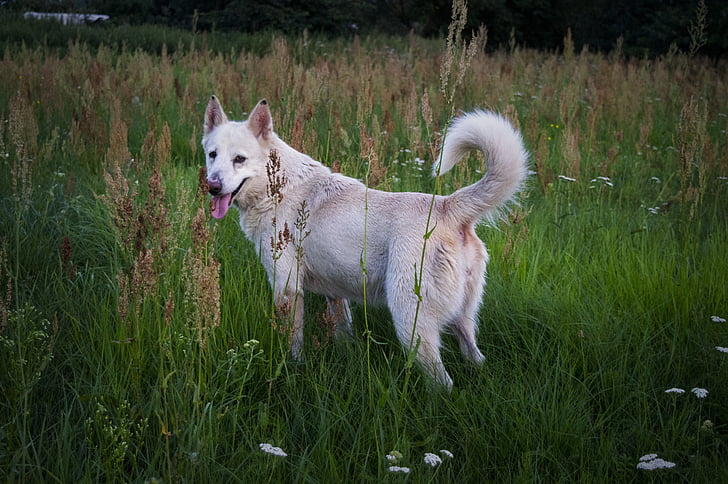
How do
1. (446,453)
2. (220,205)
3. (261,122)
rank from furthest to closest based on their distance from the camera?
(261,122)
(220,205)
(446,453)

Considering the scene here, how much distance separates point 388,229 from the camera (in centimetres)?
285

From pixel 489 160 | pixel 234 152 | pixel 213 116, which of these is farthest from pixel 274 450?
pixel 213 116

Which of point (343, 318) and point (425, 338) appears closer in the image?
point (425, 338)

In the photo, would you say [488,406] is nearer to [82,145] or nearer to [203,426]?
[203,426]

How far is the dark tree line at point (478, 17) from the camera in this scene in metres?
18.9

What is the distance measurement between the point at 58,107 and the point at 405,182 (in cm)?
411

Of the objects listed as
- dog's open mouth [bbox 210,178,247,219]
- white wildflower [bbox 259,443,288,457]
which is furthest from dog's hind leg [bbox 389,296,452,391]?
dog's open mouth [bbox 210,178,247,219]

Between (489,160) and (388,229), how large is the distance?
0.59 metres

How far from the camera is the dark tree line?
18.9 meters

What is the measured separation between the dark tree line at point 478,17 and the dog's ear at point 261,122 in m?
14.4

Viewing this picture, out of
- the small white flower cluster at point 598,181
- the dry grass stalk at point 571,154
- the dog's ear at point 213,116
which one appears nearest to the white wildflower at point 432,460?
the dog's ear at point 213,116

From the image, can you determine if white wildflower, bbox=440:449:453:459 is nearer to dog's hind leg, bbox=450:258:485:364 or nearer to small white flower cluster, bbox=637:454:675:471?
small white flower cluster, bbox=637:454:675:471

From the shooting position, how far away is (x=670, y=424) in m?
2.39

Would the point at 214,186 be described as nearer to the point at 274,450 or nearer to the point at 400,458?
the point at 274,450
